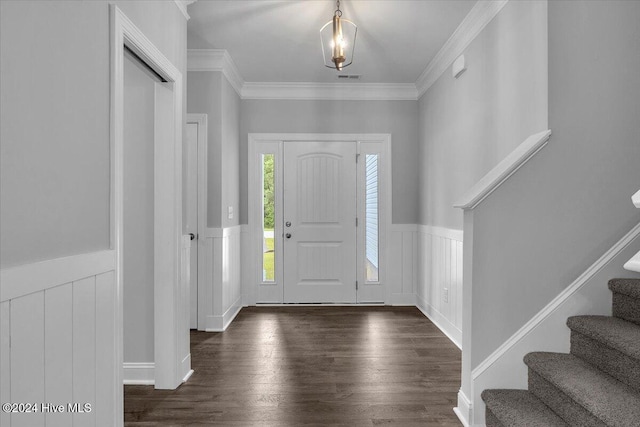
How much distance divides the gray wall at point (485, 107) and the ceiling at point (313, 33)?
0.34 meters

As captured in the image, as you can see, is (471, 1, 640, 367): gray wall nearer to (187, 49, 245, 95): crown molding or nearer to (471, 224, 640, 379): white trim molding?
(471, 224, 640, 379): white trim molding

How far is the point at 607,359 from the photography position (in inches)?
71.9

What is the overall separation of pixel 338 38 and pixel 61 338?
211 centimetres

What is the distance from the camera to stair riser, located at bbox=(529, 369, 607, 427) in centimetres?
162

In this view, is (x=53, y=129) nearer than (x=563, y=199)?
Yes

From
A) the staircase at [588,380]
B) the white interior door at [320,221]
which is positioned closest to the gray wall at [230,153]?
the white interior door at [320,221]

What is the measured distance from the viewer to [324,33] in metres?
3.50

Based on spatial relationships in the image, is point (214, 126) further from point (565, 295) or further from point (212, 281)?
point (565, 295)

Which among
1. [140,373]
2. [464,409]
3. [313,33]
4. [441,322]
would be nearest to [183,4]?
[313,33]

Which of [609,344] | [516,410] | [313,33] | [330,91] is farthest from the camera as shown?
[330,91]

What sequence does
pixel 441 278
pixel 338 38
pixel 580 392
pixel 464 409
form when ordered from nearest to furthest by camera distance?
1. pixel 580 392
2. pixel 464 409
3. pixel 338 38
4. pixel 441 278

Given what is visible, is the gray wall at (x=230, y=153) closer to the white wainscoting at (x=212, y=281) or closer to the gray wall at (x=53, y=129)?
the white wainscoting at (x=212, y=281)

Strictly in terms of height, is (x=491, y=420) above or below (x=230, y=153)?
below

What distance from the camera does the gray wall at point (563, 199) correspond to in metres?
2.14
